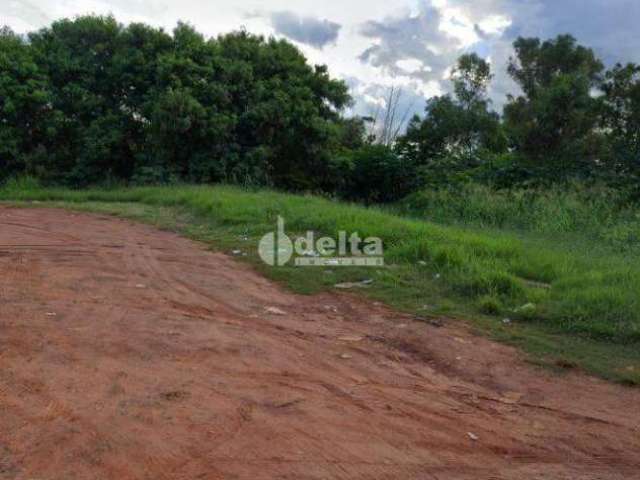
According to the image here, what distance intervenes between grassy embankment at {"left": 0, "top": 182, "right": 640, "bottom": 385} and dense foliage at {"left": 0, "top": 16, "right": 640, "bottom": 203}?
3035 millimetres

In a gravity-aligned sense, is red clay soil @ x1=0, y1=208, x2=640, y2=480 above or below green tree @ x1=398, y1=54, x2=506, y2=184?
below

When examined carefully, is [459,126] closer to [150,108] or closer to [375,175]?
[375,175]

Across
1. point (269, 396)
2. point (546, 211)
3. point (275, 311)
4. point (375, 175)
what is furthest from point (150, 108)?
point (269, 396)

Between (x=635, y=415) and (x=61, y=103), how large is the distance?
50.3 feet

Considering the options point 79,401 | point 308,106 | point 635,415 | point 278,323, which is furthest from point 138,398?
point 308,106

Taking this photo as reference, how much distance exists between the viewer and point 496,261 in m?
7.12

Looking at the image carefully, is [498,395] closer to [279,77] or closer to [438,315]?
[438,315]

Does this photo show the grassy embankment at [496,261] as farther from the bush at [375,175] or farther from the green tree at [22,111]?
the bush at [375,175]

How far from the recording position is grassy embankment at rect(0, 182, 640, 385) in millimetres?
5301

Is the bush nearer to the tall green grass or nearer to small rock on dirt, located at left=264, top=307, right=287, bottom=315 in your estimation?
the tall green grass

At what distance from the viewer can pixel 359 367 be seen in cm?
434

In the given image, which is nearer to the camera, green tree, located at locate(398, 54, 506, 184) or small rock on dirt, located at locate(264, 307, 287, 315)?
small rock on dirt, located at locate(264, 307, 287, 315)

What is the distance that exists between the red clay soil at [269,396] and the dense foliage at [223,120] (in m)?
9.97

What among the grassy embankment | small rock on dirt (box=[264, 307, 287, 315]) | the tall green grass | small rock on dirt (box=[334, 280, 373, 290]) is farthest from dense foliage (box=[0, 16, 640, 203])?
small rock on dirt (box=[264, 307, 287, 315])
